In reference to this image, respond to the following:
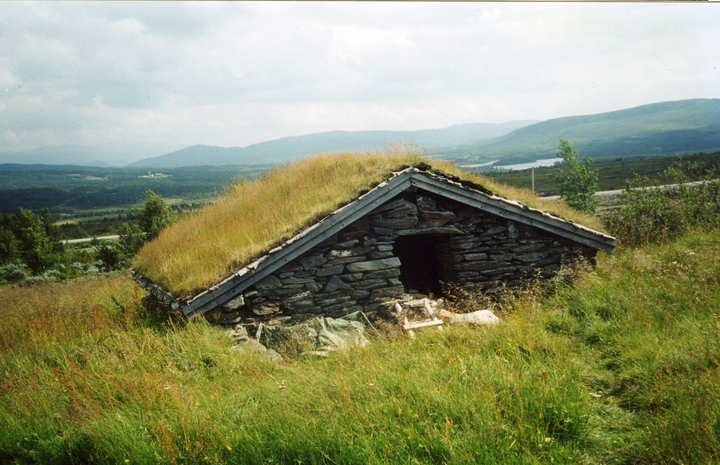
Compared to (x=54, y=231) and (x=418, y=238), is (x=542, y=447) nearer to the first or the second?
(x=418, y=238)

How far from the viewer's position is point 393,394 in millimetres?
3674

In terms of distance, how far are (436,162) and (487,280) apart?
2.64 metres

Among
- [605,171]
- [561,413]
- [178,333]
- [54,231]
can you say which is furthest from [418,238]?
[605,171]

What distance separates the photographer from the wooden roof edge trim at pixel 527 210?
299 inches

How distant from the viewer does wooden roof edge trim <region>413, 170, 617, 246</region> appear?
7.59m

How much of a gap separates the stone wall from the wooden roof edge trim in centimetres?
32

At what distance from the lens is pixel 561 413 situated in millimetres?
3355

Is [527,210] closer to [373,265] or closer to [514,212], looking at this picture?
[514,212]

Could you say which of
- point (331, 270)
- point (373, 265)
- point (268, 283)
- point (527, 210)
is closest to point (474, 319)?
point (373, 265)

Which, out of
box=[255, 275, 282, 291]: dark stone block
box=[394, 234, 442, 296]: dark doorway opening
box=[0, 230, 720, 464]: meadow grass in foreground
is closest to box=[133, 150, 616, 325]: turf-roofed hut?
box=[255, 275, 282, 291]: dark stone block

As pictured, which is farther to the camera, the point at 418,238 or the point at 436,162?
the point at 418,238

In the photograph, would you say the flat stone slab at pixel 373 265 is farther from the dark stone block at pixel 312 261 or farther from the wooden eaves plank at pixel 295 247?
the wooden eaves plank at pixel 295 247

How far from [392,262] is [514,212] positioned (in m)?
2.51

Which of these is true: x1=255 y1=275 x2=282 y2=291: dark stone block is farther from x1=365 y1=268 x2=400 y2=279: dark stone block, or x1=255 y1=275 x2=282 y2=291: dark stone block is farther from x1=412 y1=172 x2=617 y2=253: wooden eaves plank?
x1=412 y1=172 x2=617 y2=253: wooden eaves plank
